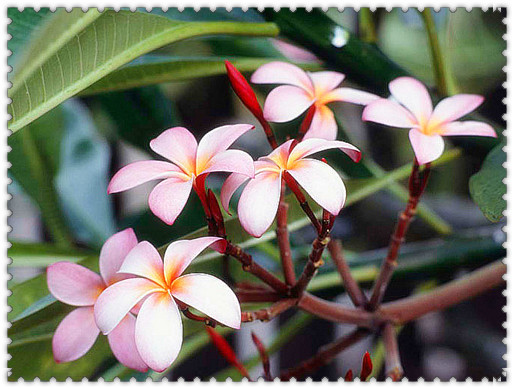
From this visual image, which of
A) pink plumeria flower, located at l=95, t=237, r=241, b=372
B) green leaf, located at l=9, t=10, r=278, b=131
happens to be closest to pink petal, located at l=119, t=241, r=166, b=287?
pink plumeria flower, located at l=95, t=237, r=241, b=372

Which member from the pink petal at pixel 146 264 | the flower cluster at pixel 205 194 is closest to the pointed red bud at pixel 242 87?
the flower cluster at pixel 205 194

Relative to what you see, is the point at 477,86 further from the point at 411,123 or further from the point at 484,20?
the point at 411,123

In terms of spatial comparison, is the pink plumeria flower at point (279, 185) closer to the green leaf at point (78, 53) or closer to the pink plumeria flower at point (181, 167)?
the pink plumeria flower at point (181, 167)

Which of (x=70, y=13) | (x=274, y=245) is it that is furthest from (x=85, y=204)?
(x=70, y=13)

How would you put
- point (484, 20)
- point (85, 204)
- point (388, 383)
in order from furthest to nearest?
point (484, 20) < point (85, 204) < point (388, 383)

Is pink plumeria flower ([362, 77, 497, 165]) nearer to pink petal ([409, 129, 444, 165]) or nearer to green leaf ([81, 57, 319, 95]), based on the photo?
pink petal ([409, 129, 444, 165])
